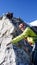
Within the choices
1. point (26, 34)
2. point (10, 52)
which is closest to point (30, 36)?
point (26, 34)

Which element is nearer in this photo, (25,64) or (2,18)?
(25,64)

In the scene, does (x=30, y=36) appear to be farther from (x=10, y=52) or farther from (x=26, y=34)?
(x=10, y=52)

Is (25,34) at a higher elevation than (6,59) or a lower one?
higher

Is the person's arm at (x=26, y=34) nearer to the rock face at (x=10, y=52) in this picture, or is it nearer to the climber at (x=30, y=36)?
the climber at (x=30, y=36)

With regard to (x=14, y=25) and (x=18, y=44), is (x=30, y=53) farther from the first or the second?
(x=14, y=25)

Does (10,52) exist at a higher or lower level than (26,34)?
lower

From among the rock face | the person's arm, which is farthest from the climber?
the rock face

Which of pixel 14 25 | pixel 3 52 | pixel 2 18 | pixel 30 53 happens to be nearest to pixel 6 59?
pixel 3 52

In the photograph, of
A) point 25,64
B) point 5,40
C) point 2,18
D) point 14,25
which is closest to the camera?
point 25,64

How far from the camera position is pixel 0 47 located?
3.49 m

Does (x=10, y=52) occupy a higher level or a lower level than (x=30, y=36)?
lower

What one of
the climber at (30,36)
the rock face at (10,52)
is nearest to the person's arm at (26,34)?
the climber at (30,36)

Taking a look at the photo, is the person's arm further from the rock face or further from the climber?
the rock face

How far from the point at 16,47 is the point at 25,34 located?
0.83 ft
